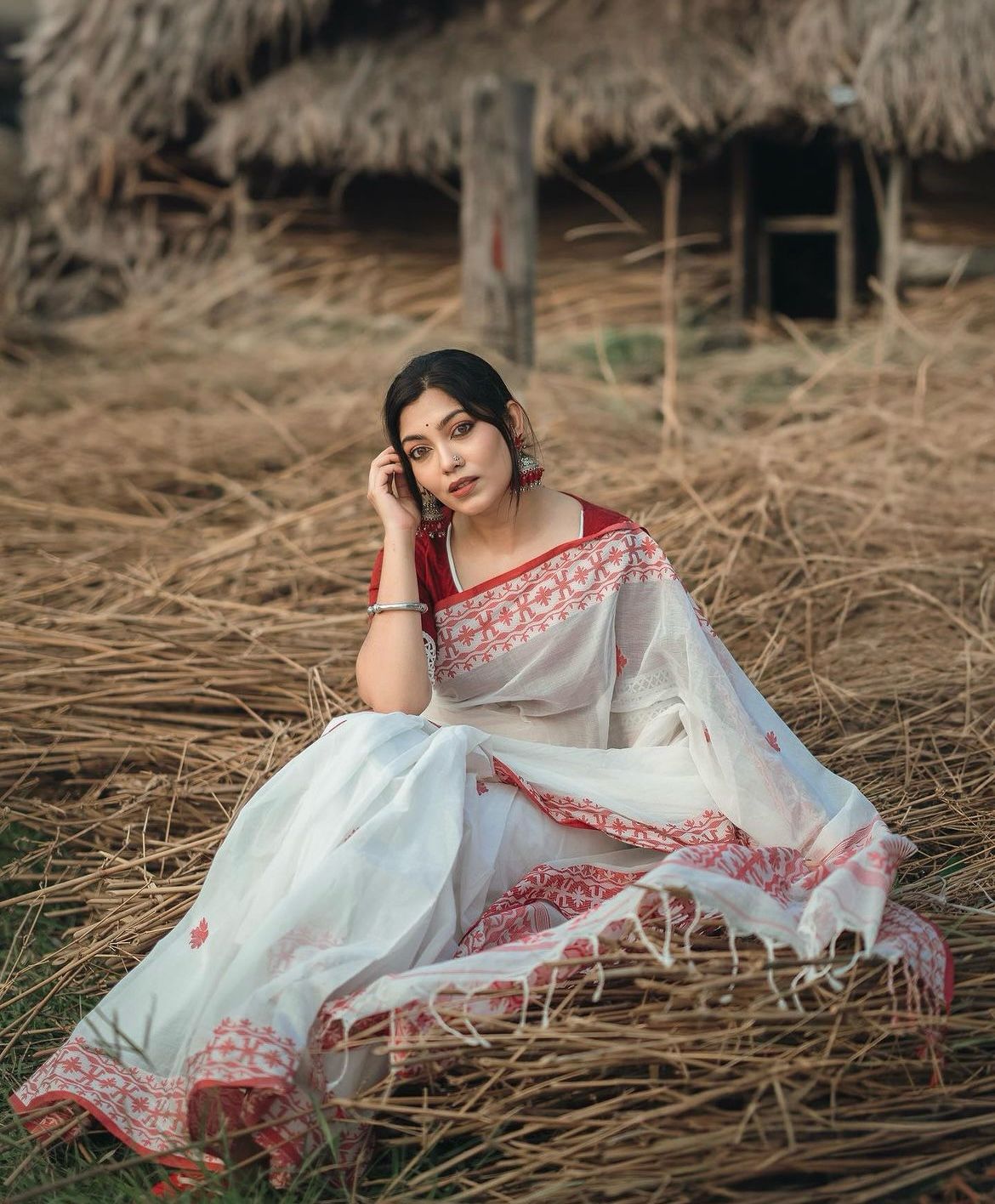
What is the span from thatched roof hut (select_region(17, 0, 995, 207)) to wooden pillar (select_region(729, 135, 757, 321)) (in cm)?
59

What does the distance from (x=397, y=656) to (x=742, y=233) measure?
6.09m

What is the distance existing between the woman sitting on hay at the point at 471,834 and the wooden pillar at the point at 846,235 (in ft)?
18.3

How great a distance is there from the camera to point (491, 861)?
1.90 metres

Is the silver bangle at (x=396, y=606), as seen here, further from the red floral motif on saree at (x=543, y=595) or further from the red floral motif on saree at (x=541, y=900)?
the red floral motif on saree at (x=541, y=900)

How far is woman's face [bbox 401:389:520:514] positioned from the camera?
2014 mm

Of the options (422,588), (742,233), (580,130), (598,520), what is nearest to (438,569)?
(422,588)

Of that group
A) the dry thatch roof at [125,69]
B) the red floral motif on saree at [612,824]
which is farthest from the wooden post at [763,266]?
the red floral motif on saree at [612,824]

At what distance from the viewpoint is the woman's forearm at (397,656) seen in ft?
6.70

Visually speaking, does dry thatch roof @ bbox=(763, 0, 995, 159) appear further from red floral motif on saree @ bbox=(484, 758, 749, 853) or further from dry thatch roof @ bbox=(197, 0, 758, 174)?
red floral motif on saree @ bbox=(484, 758, 749, 853)

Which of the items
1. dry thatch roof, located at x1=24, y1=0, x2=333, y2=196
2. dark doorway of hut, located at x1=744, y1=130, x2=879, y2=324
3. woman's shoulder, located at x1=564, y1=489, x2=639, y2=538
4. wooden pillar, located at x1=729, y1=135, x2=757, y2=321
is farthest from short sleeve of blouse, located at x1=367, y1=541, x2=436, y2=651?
dry thatch roof, located at x1=24, y1=0, x2=333, y2=196

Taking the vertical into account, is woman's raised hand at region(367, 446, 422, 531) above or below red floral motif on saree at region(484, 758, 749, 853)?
above

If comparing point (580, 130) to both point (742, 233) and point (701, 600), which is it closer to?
point (742, 233)

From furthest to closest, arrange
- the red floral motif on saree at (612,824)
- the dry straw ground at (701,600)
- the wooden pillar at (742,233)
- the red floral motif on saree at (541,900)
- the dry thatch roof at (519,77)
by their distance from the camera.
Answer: the wooden pillar at (742,233)
the dry thatch roof at (519,77)
the red floral motif on saree at (612,824)
the red floral motif on saree at (541,900)
the dry straw ground at (701,600)

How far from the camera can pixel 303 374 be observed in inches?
229
